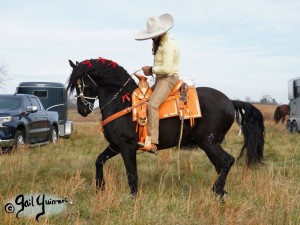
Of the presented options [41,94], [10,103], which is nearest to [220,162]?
[10,103]

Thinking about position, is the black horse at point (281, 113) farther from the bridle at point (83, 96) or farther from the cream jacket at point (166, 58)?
the bridle at point (83, 96)

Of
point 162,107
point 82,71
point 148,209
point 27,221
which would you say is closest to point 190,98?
point 162,107

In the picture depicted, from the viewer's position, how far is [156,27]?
6660 millimetres

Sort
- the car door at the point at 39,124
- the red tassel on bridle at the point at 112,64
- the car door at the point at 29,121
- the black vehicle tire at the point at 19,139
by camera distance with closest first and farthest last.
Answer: the red tassel on bridle at the point at 112,64
the black vehicle tire at the point at 19,139
the car door at the point at 29,121
the car door at the point at 39,124

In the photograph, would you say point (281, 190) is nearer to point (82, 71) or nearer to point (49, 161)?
point (82, 71)

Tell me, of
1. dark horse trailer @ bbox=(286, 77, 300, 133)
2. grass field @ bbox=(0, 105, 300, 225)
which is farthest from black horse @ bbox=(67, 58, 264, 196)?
dark horse trailer @ bbox=(286, 77, 300, 133)

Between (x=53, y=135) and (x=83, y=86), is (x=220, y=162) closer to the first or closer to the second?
(x=83, y=86)

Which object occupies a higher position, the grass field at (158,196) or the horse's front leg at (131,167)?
the horse's front leg at (131,167)

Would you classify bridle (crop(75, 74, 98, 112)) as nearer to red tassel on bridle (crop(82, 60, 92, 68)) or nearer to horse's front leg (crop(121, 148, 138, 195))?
red tassel on bridle (crop(82, 60, 92, 68))

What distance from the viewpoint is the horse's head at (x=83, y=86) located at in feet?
22.1

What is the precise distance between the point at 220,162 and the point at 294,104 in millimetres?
18196

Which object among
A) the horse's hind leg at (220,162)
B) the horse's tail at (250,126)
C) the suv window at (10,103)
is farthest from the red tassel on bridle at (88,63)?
the suv window at (10,103)

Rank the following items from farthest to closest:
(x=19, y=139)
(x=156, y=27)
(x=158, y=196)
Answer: (x=19, y=139) → (x=156, y=27) → (x=158, y=196)

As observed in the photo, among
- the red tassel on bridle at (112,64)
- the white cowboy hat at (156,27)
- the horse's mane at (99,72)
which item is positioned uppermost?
the white cowboy hat at (156,27)
